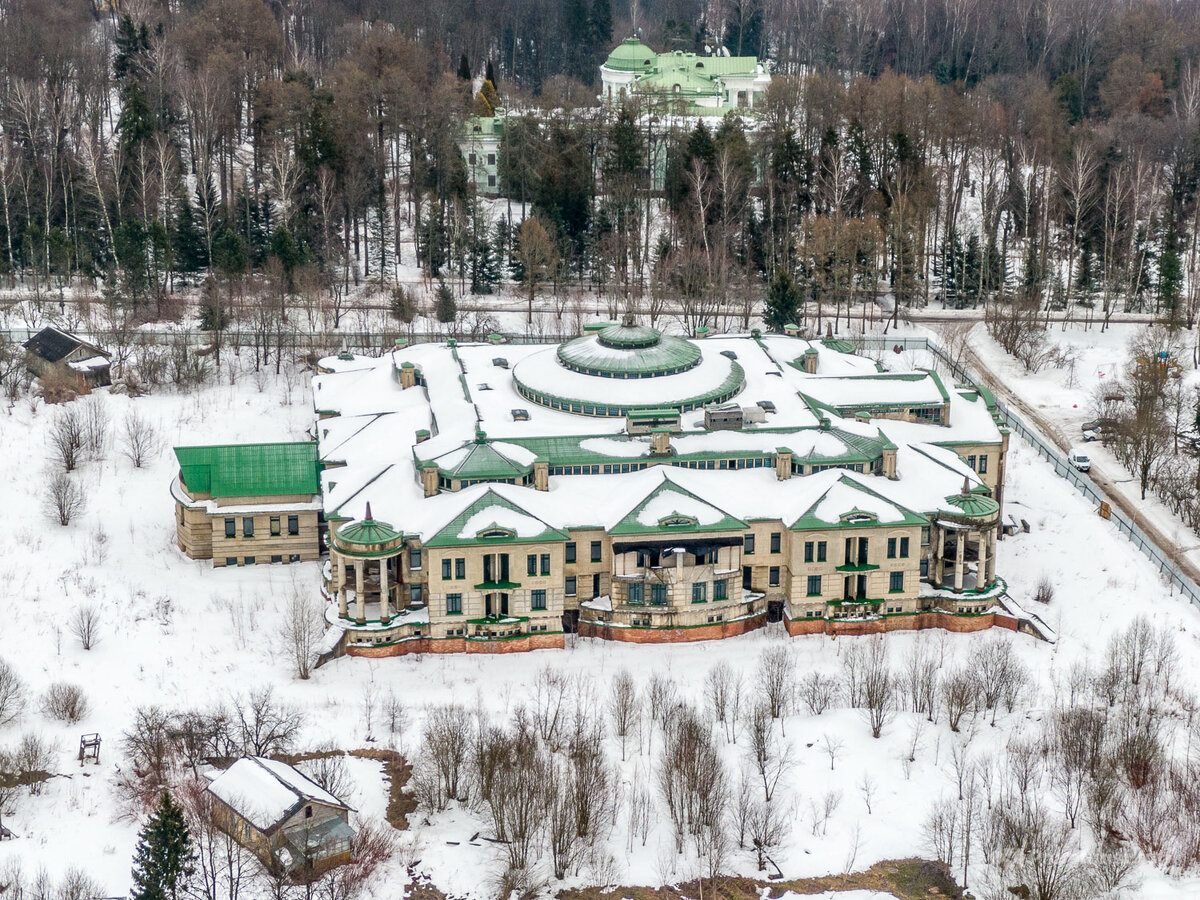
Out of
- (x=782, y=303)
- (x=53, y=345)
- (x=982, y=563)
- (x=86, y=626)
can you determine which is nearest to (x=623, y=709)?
(x=982, y=563)

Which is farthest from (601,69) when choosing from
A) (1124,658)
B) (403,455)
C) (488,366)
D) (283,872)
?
(283,872)

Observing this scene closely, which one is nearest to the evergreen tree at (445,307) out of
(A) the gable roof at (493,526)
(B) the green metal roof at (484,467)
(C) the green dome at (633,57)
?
(B) the green metal roof at (484,467)

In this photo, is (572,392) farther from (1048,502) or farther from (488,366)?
(1048,502)

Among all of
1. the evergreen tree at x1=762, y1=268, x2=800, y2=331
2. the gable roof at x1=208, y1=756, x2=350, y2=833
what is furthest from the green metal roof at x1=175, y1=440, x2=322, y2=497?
the evergreen tree at x1=762, y1=268, x2=800, y2=331

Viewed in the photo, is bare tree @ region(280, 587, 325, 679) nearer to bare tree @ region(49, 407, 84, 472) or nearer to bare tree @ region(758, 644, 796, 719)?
bare tree @ region(49, 407, 84, 472)

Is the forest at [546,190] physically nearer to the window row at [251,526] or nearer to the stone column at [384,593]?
the window row at [251,526]
